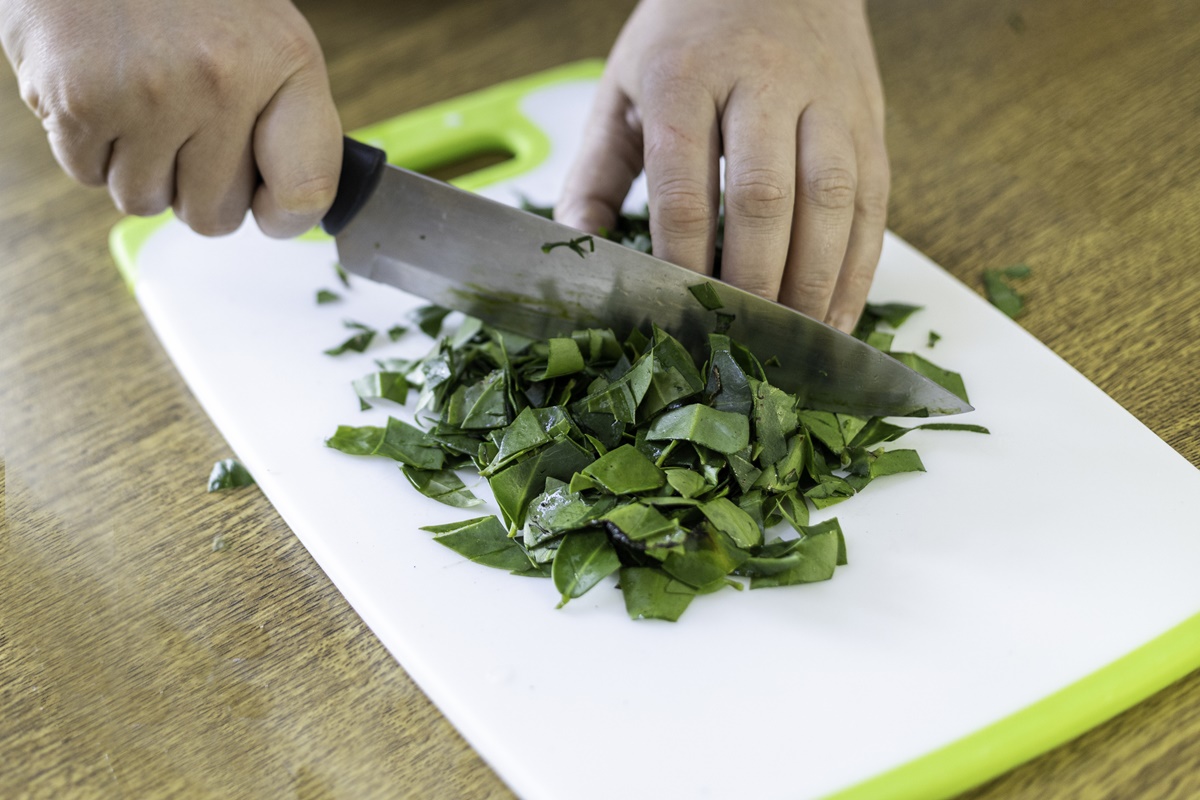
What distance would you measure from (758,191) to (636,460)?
0.43 m

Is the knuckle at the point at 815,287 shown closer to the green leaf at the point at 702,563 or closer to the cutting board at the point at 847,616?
the cutting board at the point at 847,616

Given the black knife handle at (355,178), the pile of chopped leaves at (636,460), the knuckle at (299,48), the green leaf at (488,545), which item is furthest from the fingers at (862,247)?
the knuckle at (299,48)

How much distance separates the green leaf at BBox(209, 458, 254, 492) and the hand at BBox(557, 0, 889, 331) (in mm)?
693

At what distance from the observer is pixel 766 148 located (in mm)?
1419

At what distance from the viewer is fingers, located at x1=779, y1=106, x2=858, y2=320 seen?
1442mm

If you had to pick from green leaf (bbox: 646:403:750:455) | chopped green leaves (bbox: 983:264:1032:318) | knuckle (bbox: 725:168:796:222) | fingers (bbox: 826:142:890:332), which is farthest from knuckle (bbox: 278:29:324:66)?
chopped green leaves (bbox: 983:264:1032:318)

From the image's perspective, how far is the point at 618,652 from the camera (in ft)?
3.86

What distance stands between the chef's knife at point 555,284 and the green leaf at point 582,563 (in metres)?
0.40

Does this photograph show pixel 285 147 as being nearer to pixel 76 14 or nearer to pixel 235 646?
pixel 76 14

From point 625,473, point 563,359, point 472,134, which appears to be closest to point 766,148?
point 563,359

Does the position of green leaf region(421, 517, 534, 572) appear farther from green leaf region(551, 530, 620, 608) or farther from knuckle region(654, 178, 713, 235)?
knuckle region(654, 178, 713, 235)

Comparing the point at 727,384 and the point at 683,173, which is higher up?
the point at 683,173

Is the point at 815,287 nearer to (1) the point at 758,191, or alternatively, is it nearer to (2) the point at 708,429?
(1) the point at 758,191

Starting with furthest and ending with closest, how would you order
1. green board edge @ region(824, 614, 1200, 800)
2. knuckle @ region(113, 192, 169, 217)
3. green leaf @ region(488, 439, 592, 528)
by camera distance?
knuckle @ region(113, 192, 169, 217)
green leaf @ region(488, 439, 592, 528)
green board edge @ region(824, 614, 1200, 800)
